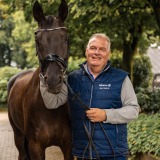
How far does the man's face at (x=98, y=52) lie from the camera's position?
3.22 metres

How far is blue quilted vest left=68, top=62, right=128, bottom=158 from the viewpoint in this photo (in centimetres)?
321

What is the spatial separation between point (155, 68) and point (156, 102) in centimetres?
2897

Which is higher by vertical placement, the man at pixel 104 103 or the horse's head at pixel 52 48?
the horse's head at pixel 52 48

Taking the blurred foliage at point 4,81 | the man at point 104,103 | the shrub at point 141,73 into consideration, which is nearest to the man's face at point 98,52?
the man at point 104,103

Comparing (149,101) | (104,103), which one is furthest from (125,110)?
(149,101)

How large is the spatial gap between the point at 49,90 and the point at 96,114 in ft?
1.43

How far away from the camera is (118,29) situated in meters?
12.6

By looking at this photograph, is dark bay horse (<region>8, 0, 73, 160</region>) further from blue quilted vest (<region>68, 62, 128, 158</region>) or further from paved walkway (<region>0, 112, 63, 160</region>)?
paved walkway (<region>0, 112, 63, 160</region>)

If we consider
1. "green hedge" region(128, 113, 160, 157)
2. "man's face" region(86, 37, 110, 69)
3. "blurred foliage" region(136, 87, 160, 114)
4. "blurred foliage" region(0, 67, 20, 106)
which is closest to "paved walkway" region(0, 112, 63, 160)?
"green hedge" region(128, 113, 160, 157)

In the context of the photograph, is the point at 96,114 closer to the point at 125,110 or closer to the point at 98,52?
the point at 125,110

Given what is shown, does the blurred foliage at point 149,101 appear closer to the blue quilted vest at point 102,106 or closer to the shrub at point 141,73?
the shrub at point 141,73

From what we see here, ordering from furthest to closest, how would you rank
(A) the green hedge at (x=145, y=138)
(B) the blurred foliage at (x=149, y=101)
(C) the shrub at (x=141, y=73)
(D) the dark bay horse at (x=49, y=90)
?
(C) the shrub at (x=141, y=73), (B) the blurred foliage at (x=149, y=101), (A) the green hedge at (x=145, y=138), (D) the dark bay horse at (x=49, y=90)

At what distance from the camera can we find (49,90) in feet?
10.2

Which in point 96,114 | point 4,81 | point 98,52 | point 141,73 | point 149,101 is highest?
point 98,52
